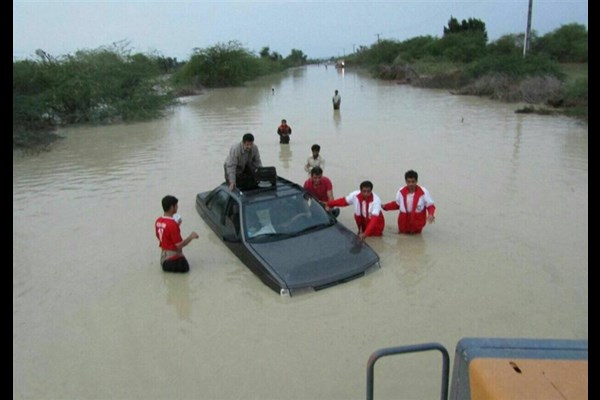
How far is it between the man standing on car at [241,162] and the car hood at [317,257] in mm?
1717

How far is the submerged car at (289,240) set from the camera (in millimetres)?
6277

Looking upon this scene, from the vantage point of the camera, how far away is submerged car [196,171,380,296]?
628cm

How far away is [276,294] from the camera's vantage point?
6348 mm

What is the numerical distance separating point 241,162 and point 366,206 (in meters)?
2.34

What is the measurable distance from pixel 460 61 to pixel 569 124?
40095mm

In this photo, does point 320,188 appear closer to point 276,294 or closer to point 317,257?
point 317,257

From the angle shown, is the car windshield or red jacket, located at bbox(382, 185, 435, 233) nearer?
the car windshield

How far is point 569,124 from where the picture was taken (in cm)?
1970

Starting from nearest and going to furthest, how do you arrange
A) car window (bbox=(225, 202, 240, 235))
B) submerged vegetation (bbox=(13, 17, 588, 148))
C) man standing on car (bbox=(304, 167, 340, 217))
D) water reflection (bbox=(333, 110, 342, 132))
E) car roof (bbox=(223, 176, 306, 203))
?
car window (bbox=(225, 202, 240, 235)) → car roof (bbox=(223, 176, 306, 203)) → man standing on car (bbox=(304, 167, 340, 217)) → water reflection (bbox=(333, 110, 342, 132)) → submerged vegetation (bbox=(13, 17, 588, 148))

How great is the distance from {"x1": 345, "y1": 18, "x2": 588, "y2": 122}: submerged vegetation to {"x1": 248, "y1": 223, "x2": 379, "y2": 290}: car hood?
1016 centimetres

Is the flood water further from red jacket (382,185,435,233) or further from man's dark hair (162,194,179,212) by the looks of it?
man's dark hair (162,194,179,212)

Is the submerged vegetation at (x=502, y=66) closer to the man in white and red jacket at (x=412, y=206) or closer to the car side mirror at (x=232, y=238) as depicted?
the man in white and red jacket at (x=412, y=206)

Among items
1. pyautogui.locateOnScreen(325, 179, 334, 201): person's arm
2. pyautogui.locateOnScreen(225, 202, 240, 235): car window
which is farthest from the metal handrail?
pyautogui.locateOnScreen(325, 179, 334, 201): person's arm

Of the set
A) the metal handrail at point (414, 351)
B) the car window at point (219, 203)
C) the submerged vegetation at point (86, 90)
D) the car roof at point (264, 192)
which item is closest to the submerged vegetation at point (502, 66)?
the car roof at point (264, 192)
